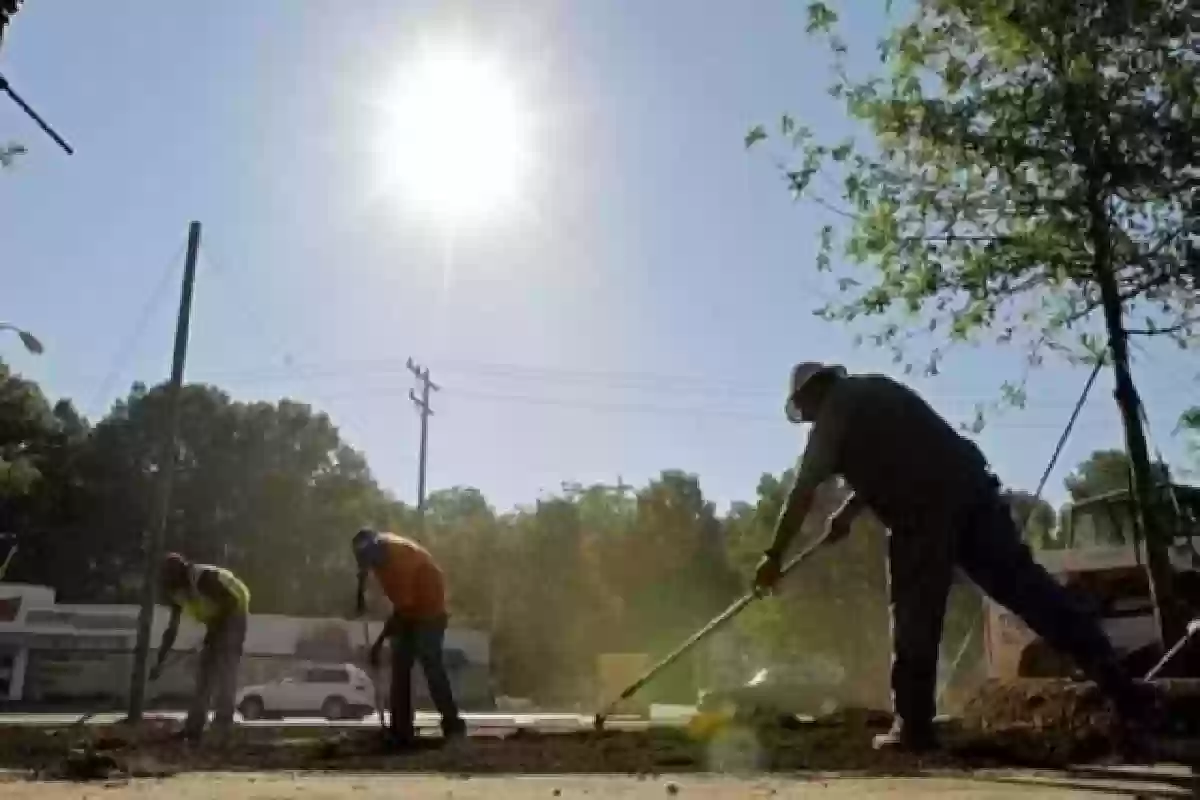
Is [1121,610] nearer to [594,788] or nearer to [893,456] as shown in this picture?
[893,456]

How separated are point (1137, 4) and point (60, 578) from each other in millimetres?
51916

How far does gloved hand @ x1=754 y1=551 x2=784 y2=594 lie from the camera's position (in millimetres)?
5477

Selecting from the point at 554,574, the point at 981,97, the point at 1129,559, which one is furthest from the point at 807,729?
the point at 554,574

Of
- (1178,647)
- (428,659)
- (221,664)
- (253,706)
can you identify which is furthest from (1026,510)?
(253,706)

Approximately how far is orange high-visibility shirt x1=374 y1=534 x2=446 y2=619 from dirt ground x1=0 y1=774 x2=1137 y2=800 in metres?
3.76

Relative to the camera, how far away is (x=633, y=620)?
64688 millimetres

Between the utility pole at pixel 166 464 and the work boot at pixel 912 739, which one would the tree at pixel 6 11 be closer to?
the work boot at pixel 912 739

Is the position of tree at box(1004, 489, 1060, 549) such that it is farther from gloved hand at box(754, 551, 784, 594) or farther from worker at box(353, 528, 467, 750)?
worker at box(353, 528, 467, 750)

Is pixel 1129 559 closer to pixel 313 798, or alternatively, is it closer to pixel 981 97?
pixel 981 97

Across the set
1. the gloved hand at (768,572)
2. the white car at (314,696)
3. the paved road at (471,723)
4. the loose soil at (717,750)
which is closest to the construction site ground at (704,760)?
the loose soil at (717,750)

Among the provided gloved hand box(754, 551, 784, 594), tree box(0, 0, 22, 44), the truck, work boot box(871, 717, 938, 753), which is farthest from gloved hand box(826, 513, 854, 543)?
tree box(0, 0, 22, 44)

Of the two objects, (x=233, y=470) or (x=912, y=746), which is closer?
(x=912, y=746)

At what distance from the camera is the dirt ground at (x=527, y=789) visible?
3574mm

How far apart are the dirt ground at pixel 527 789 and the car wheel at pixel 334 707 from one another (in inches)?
1211
